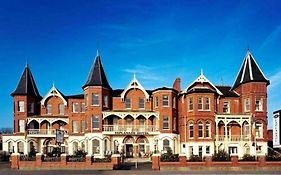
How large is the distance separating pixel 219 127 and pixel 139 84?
11768 mm

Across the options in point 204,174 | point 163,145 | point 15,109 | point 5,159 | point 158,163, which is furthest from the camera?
point 15,109

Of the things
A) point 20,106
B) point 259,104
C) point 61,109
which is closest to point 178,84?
point 259,104

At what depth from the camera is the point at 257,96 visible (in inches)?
1976

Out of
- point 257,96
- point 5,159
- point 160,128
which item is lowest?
point 5,159

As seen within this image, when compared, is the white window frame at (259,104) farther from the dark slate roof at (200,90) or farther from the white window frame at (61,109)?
the white window frame at (61,109)

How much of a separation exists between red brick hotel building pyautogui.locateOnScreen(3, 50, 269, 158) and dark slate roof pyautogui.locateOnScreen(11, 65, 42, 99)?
14 centimetres

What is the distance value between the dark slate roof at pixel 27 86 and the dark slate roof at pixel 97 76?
8456mm

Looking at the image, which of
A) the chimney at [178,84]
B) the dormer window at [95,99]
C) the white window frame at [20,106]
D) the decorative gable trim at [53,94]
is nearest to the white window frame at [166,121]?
the chimney at [178,84]

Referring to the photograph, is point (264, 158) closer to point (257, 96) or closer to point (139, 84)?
point (257, 96)

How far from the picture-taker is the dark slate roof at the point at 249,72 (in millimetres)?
50397

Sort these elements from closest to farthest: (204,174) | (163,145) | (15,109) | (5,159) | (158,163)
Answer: (204,174) → (158,163) → (5,159) → (163,145) → (15,109)

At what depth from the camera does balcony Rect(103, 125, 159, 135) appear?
50438 millimetres

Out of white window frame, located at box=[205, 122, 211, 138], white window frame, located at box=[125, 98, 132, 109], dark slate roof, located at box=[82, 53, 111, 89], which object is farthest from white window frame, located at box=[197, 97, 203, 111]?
dark slate roof, located at box=[82, 53, 111, 89]

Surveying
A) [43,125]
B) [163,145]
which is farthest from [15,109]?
[163,145]
